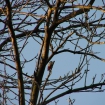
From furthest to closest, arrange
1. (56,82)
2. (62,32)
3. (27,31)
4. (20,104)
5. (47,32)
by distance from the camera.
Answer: (27,31) < (62,32) < (56,82) < (47,32) < (20,104)

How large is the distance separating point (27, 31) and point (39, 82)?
5.64ft

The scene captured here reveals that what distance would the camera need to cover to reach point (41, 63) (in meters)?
3.52

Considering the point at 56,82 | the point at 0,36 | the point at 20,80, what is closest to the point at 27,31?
the point at 0,36

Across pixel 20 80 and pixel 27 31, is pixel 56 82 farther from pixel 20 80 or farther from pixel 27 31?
pixel 27 31

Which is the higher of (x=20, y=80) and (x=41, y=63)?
(x=41, y=63)

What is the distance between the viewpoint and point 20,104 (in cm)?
320

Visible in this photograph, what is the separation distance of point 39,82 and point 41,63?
0.26 m

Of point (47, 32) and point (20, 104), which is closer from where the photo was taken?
point (20, 104)

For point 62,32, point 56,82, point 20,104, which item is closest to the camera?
point 20,104

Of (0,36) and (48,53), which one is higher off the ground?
(0,36)

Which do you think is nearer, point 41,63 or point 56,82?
point 41,63

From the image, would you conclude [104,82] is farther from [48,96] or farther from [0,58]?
[0,58]

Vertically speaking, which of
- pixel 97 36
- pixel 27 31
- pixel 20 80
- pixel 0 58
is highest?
pixel 27 31

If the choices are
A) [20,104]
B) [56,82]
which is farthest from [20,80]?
[56,82]
